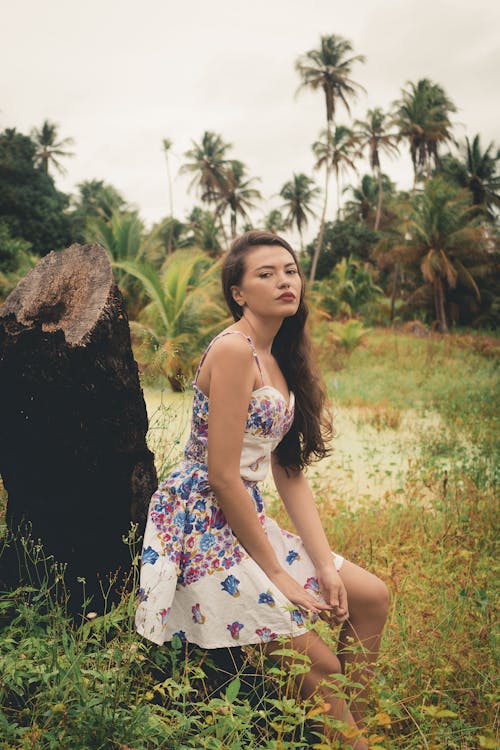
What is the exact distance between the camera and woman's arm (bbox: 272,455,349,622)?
1566 mm

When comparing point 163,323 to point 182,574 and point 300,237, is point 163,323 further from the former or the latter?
point 300,237

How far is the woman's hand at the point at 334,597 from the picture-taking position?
156 cm

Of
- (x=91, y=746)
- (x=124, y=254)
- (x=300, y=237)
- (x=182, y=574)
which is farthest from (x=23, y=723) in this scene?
(x=300, y=237)

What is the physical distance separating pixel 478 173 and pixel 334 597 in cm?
2505

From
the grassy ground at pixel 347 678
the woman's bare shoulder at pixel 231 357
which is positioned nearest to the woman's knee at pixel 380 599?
the grassy ground at pixel 347 678

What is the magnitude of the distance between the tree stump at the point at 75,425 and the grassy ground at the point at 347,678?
0.59ft

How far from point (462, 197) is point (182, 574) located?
20420mm

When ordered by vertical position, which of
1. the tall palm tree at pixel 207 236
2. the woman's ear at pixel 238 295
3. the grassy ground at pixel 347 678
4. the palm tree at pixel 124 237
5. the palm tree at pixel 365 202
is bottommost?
the grassy ground at pixel 347 678

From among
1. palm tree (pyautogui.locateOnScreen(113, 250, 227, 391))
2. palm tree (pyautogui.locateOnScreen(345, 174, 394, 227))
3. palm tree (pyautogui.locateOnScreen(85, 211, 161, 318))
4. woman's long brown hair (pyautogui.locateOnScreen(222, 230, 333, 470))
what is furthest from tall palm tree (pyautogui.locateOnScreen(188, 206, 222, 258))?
woman's long brown hair (pyautogui.locateOnScreen(222, 230, 333, 470))

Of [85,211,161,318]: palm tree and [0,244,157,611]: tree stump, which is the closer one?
[0,244,157,611]: tree stump

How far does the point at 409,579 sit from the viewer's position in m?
2.65

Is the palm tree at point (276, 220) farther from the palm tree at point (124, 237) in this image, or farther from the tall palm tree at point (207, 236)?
the palm tree at point (124, 237)

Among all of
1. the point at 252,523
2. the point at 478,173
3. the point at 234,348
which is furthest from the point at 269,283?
the point at 478,173

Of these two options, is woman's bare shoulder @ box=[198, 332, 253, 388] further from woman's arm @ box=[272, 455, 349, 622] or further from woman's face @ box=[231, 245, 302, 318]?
woman's arm @ box=[272, 455, 349, 622]
